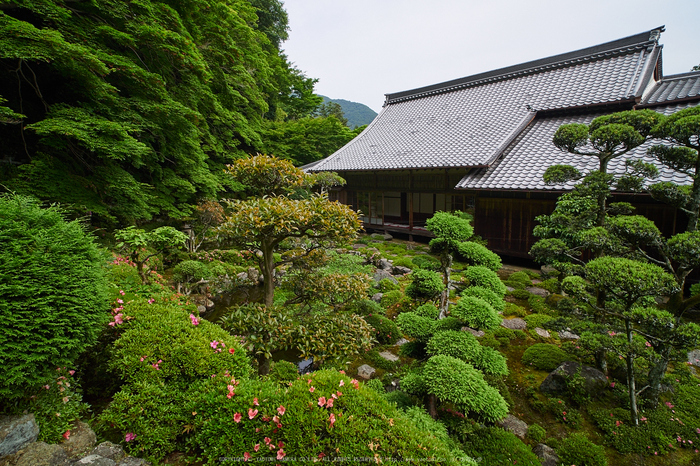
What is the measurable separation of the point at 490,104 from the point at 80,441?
640 inches

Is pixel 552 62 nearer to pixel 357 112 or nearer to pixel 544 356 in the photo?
pixel 544 356

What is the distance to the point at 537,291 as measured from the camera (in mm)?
→ 7738

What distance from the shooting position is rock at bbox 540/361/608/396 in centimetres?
402

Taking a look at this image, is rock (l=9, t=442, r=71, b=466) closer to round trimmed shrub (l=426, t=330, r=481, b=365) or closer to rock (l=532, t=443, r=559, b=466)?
round trimmed shrub (l=426, t=330, r=481, b=365)

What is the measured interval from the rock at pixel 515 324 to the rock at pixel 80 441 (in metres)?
6.61

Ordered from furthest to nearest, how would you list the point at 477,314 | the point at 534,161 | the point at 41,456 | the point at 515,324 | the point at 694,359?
1. the point at 534,161
2. the point at 515,324
3. the point at 694,359
4. the point at 477,314
5. the point at 41,456

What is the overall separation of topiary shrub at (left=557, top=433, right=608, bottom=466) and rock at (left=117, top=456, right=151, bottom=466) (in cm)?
397

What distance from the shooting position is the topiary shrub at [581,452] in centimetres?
298

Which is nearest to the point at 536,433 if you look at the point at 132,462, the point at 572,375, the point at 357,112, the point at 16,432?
the point at 572,375

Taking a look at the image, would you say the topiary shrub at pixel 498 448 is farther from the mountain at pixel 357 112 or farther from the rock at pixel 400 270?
the mountain at pixel 357 112

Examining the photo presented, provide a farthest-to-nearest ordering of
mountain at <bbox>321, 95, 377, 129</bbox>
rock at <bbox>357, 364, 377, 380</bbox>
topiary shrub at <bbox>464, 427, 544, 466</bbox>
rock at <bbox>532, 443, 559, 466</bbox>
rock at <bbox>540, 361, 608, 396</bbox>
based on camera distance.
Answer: mountain at <bbox>321, 95, 377, 129</bbox>
rock at <bbox>357, 364, 377, 380</bbox>
rock at <bbox>540, 361, 608, 396</bbox>
rock at <bbox>532, 443, 559, 466</bbox>
topiary shrub at <bbox>464, 427, 544, 466</bbox>

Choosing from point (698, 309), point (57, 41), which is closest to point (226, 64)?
point (57, 41)

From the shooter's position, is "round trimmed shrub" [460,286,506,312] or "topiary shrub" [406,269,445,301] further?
"topiary shrub" [406,269,445,301]

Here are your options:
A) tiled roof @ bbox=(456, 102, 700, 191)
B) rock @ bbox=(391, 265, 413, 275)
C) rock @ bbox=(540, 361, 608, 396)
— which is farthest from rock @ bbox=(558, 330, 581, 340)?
rock @ bbox=(391, 265, 413, 275)
